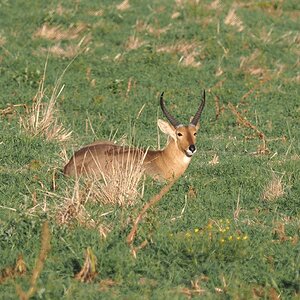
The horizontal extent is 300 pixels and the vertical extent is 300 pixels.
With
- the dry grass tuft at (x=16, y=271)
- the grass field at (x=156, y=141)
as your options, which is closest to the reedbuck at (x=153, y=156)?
the grass field at (x=156, y=141)

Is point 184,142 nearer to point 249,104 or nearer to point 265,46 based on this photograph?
point 249,104


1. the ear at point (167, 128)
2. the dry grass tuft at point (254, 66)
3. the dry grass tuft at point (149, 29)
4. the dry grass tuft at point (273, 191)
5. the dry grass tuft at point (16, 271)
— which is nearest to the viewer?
the dry grass tuft at point (16, 271)

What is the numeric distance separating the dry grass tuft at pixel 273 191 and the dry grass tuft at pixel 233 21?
36.0 ft

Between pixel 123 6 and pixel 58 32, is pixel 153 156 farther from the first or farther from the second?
pixel 123 6

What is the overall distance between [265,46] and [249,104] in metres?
3.90

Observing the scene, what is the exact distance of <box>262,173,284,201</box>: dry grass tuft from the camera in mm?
9398

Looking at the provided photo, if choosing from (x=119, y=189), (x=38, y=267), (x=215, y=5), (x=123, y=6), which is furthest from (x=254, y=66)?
(x=38, y=267)

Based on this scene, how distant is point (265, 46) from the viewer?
748 inches

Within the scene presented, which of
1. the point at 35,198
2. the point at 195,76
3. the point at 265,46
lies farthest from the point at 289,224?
the point at 265,46

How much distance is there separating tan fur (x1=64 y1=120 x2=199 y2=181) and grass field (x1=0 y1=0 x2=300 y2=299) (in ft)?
0.80

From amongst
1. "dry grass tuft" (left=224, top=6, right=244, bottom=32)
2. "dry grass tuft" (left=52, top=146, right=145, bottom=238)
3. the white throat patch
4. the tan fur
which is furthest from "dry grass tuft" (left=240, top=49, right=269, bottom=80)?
"dry grass tuft" (left=52, top=146, right=145, bottom=238)

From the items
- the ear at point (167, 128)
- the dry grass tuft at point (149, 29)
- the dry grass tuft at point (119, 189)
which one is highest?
the dry grass tuft at point (119, 189)

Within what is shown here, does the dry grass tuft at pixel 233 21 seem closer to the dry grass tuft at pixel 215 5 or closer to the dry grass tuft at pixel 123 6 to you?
the dry grass tuft at pixel 215 5

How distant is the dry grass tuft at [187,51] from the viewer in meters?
17.5
